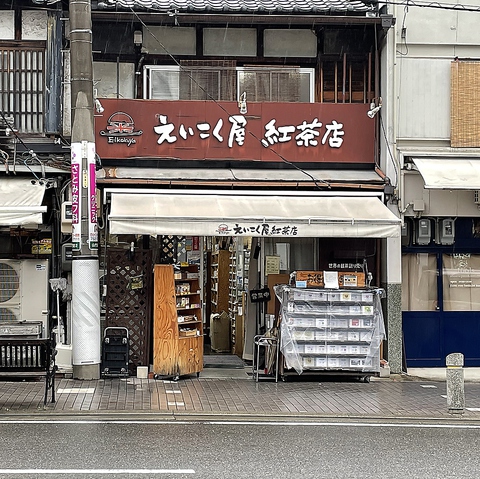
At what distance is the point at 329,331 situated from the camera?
1566 centimetres

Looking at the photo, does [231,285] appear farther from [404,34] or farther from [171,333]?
[404,34]

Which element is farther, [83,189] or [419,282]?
[419,282]

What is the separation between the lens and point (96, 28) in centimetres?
1705

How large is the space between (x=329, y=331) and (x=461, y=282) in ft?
12.5

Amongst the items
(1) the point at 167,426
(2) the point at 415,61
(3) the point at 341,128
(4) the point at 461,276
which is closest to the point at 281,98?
(3) the point at 341,128

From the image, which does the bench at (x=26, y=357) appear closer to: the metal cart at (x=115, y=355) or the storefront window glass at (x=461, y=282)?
the metal cart at (x=115, y=355)

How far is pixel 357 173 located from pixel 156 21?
4.83 m

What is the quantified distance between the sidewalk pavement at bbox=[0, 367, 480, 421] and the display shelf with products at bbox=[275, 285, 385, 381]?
0.38m

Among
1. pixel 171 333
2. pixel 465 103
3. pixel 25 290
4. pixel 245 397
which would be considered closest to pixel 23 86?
pixel 25 290

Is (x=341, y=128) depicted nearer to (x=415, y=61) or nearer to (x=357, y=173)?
(x=357, y=173)

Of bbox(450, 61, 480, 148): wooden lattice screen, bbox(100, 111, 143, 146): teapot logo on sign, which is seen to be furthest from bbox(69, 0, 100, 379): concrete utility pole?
bbox(450, 61, 480, 148): wooden lattice screen

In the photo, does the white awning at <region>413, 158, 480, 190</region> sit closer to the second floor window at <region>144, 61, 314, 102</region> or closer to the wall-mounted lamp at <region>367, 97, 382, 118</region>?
the wall-mounted lamp at <region>367, 97, 382, 118</region>

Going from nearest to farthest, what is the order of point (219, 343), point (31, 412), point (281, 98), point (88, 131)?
point (31, 412) → point (88, 131) → point (281, 98) → point (219, 343)

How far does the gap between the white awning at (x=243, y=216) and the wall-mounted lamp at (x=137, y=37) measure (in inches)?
122
